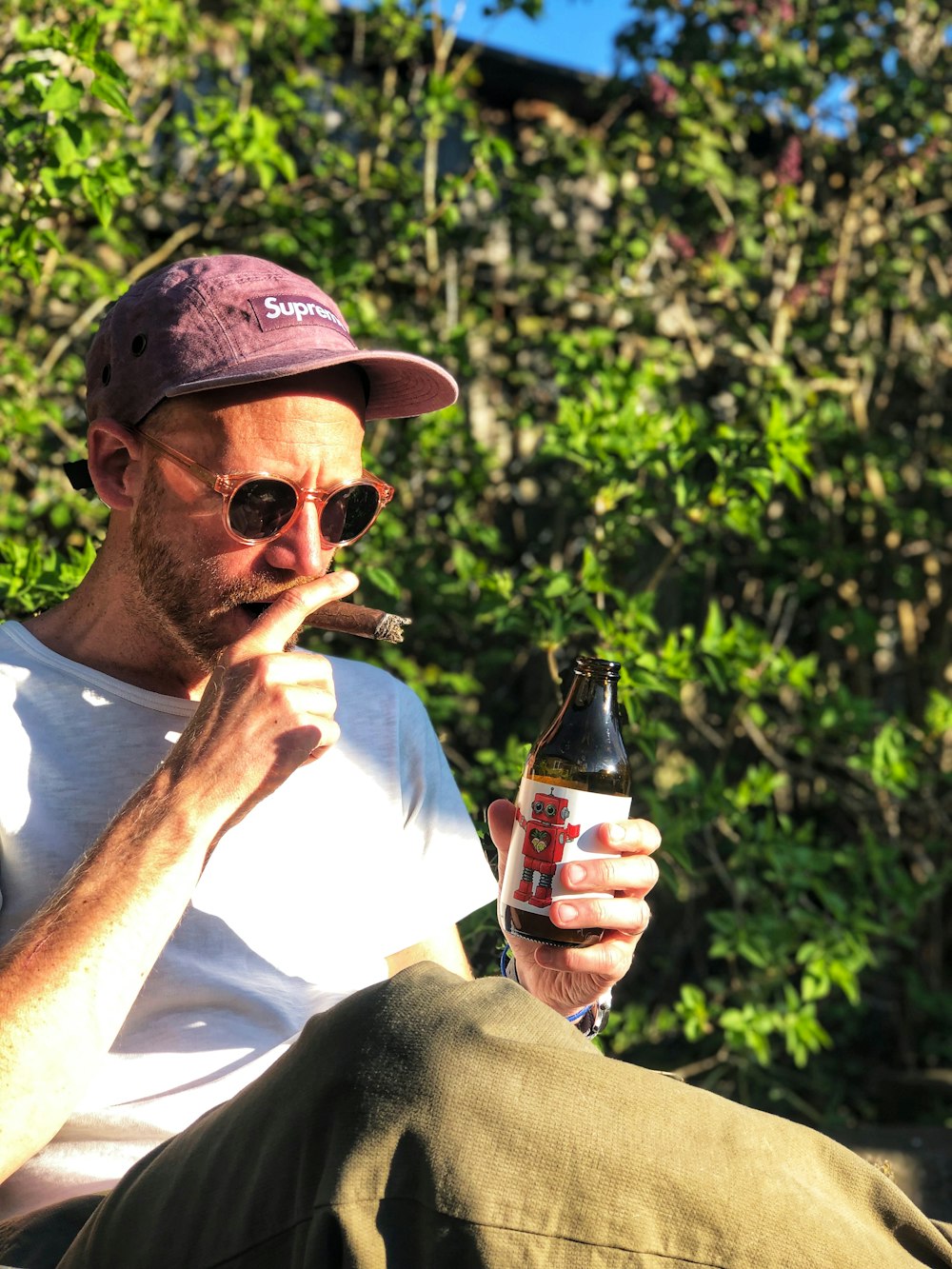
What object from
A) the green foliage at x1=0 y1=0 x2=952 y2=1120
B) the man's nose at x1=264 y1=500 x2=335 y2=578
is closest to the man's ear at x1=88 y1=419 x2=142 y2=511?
the man's nose at x1=264 y1=500 x2=335 y2=578

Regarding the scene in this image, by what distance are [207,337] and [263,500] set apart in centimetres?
28

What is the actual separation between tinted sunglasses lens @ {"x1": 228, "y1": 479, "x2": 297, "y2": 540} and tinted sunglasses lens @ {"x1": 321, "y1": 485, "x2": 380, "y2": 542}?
0.26ft

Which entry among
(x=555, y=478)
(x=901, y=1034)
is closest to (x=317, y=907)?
(x=555, y=478)

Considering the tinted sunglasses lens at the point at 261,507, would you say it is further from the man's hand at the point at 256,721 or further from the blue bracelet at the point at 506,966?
the blue bracelet at the point at 506,966

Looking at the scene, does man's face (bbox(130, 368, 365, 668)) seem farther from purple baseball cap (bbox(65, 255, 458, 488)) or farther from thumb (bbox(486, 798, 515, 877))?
thumb (bbox(486, 798, 515, 877))

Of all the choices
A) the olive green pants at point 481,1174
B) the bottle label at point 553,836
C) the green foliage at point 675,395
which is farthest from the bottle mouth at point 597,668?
the green foliage at point 675,395

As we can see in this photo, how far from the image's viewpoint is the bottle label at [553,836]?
6.02ft

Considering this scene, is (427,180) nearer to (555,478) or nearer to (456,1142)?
(555,478)

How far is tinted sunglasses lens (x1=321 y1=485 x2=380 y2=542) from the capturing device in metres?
2.11

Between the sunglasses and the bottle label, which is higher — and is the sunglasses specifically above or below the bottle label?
above

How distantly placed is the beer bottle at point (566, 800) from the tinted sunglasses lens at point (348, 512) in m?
0.47

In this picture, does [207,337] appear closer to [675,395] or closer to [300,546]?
[300,546]

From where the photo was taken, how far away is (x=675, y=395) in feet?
16.5

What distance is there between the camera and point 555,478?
A: 514cm
